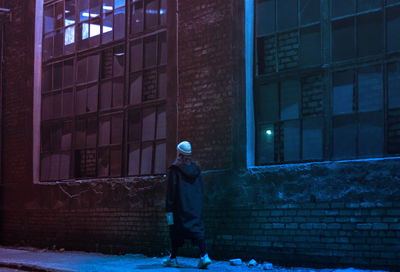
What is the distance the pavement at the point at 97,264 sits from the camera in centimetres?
767

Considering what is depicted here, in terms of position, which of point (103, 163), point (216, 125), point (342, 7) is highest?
point (342, 7)

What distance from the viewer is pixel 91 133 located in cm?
1146

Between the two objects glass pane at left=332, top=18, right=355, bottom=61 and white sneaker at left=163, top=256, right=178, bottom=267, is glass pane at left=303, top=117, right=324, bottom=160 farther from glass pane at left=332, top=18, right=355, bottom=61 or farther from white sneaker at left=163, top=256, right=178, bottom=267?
white sneaker at left=163, top=256, right=178, bottom=267

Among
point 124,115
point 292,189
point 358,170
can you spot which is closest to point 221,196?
point 292,189

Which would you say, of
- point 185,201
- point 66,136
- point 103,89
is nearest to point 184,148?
point 185,201

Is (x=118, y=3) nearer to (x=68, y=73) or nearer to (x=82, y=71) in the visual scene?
(x=82, y=71)

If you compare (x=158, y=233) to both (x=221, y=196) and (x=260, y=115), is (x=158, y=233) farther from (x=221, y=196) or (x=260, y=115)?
(x=260, y=115)

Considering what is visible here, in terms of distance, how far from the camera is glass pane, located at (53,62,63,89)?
12375 mm

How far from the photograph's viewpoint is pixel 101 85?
446 inches

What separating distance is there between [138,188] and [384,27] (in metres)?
4.89

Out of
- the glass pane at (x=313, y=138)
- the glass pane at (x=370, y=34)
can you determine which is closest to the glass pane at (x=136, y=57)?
the glass pane at (x=313, y=138)

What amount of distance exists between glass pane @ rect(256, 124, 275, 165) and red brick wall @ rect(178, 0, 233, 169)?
44 centimetres

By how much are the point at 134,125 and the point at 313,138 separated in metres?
3.93

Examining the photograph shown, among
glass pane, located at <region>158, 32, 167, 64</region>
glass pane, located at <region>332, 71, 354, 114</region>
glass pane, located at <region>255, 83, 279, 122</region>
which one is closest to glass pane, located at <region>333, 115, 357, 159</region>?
glass pane, located at <region>332, 71, 354, 114</region>
